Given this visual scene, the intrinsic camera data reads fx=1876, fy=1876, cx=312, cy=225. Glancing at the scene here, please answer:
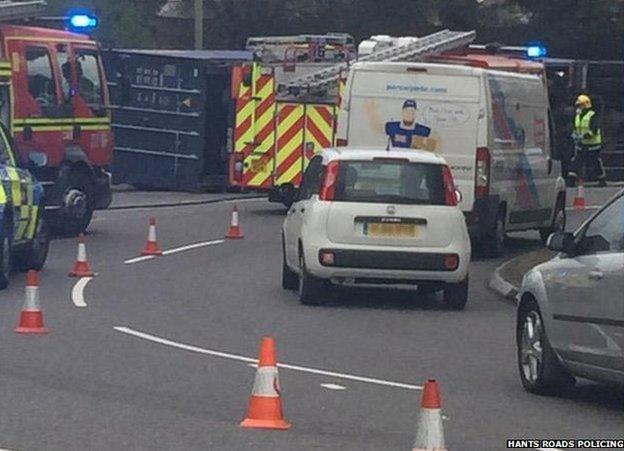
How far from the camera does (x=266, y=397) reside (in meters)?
10.6

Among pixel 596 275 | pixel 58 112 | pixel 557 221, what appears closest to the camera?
pixel 596 275

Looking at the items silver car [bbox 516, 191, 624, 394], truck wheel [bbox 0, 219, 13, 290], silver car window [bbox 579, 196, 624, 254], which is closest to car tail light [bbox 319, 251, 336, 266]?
truck wheel [bbox 0, 219, 13, 290]

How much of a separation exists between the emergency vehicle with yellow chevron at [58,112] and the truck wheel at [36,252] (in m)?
3.08

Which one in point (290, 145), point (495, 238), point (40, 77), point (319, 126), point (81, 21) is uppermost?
point (81, 21)

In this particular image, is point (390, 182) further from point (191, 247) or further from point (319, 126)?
point (319, 126)

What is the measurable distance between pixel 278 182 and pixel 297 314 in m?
12.0

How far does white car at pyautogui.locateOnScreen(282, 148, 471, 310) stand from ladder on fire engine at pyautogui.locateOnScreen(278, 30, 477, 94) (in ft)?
27.3

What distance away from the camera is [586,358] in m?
11.7

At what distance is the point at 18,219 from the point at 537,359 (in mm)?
8060

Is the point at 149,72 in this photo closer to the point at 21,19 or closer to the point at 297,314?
the point at 21,19

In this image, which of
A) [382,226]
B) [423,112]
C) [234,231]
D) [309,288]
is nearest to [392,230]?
[382,226]

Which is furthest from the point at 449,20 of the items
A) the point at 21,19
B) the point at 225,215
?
the point at 21,19

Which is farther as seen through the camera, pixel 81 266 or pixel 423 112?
pixel 423 112

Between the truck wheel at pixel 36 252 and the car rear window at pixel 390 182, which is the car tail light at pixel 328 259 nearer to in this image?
the car rear window at pixel 390 182
